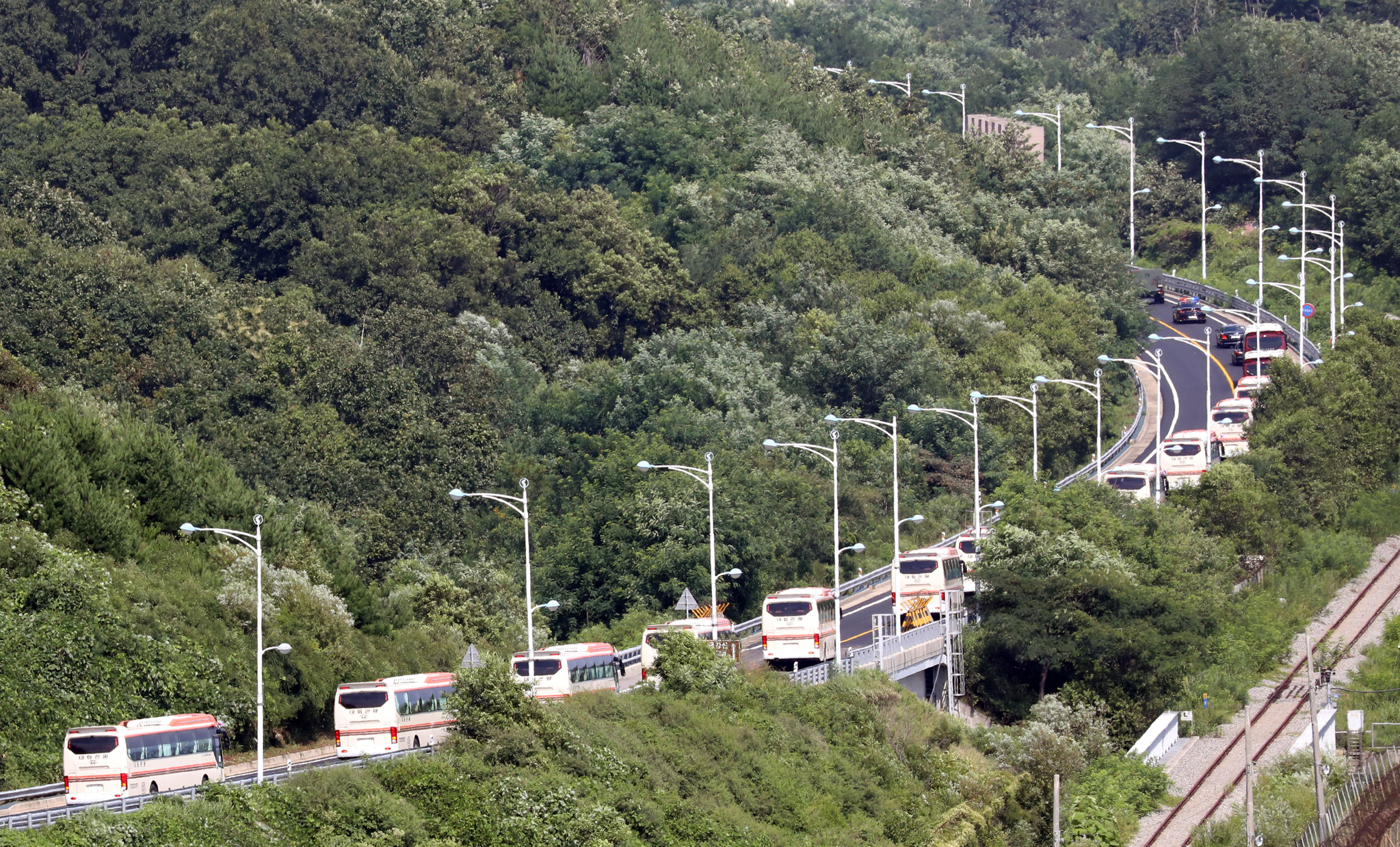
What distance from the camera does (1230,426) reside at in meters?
102

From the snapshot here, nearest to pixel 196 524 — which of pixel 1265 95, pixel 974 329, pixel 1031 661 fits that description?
pixel 1031 661

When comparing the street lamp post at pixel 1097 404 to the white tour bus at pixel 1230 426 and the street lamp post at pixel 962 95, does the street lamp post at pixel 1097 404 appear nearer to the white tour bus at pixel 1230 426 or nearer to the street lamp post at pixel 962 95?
the white tour bus at pixel 1230 426

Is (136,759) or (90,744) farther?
(136,759)

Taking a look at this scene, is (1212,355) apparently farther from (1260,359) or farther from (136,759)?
(136,759)

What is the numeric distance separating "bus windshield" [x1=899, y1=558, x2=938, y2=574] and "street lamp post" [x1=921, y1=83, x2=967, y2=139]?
90533 millimetres

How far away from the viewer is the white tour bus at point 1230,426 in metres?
101

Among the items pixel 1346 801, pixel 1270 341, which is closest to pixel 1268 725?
pixel 1346 801

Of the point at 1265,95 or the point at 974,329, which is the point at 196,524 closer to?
the point at 974,329

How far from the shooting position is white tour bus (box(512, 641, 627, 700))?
58344 mm

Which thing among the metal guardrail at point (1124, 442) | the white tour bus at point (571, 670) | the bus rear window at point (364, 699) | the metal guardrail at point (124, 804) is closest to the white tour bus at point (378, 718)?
the bus rear window at point (364, 699)

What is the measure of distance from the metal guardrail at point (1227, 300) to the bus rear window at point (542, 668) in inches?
2644

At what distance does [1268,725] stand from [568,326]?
58228 millimetres

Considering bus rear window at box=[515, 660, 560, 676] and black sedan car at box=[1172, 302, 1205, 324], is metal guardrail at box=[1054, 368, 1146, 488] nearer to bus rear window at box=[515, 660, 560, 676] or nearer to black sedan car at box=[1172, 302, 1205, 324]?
black sedan car at box=[1172, 302, 1205, 324]

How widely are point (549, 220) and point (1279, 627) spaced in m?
58.9
